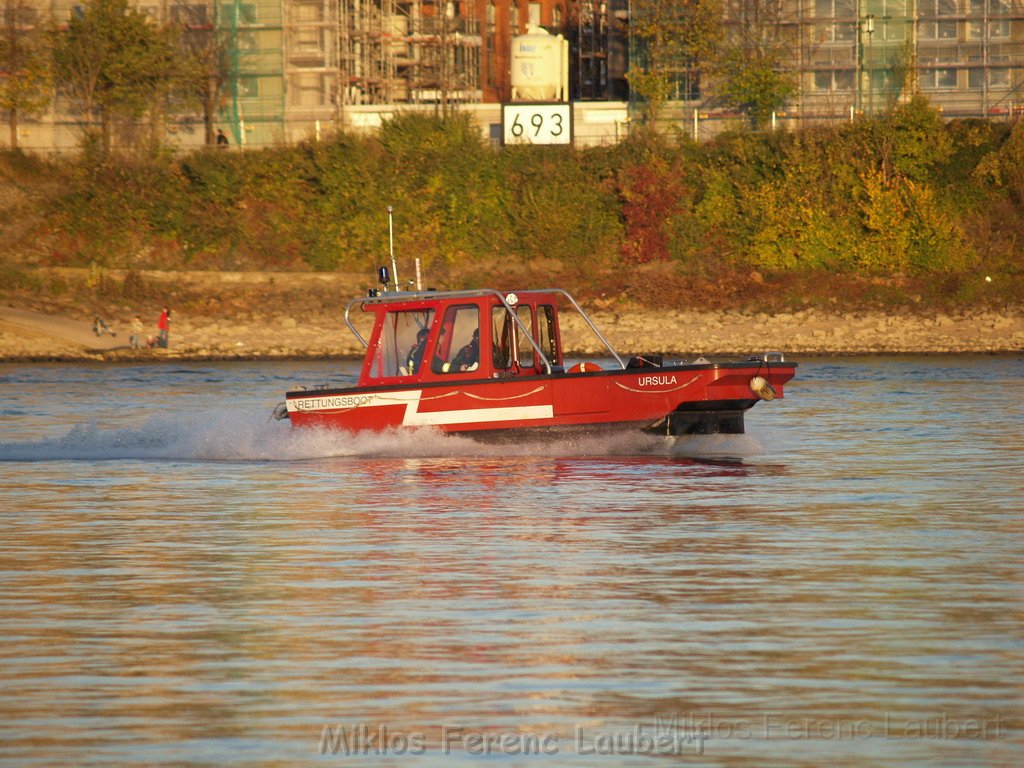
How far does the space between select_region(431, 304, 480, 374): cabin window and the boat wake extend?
0.86m

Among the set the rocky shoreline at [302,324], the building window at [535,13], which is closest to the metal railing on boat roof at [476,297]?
the rocky shoreline at [302,324]

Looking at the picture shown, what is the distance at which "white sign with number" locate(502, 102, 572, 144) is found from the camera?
6544cm

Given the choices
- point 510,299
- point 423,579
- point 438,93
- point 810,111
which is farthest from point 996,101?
point 423,579

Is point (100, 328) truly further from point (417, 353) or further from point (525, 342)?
point (525, 342)

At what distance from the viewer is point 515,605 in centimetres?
1178

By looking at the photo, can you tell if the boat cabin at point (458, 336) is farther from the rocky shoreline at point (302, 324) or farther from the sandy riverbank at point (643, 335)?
the sandy riverbank at point (643, 335)

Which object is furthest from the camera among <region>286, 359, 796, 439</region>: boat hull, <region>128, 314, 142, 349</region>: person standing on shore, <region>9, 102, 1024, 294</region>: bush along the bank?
<region>9, 102, 1024, 294</region>: bush along the bank

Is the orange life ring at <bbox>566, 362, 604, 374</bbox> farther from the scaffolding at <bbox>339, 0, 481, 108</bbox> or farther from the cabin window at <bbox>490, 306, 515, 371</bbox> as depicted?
the scaffolding at <bbox>339, 0, 481, 108</bbox>

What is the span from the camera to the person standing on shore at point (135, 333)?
5234 cm

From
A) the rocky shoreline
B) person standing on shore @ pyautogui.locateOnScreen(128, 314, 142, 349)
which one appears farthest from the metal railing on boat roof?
person standing on shore @ pyautogui.locateOnScreen(128, 314, 142, 349)

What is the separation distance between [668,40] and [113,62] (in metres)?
21.9

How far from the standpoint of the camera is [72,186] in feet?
216

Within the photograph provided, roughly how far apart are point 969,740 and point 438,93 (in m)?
74.5

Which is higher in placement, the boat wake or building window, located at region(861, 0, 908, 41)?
building window, located at region(861, 0, 908, 41)
